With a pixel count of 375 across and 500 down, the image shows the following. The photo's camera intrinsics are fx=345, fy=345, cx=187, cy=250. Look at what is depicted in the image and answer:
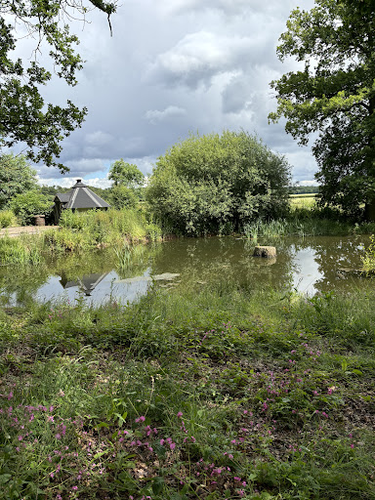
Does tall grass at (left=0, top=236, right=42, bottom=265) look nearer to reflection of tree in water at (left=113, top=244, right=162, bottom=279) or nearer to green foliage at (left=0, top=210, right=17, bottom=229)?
reflection of tree in water at (left=113, top=244, right=162, bottom=279)

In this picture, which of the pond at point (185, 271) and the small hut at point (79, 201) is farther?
the small hut at point (79, 201)

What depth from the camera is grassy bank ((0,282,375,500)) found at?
1936mm

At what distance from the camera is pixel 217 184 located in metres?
20.2

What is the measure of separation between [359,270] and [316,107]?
1060 centimetres

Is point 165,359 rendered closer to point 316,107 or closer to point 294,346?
point 294,346

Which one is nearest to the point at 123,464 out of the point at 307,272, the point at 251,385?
the point at 251,385

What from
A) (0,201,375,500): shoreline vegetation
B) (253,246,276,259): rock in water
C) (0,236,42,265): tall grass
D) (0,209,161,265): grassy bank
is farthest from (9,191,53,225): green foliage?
(0,201,375,500): shoreline vegetation

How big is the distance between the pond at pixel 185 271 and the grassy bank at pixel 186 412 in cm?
290

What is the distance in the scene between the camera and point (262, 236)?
18.0 meters

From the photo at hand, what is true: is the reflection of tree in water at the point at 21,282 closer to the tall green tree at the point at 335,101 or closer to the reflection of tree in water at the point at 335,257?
the reflection of tree in water at the point at 335,257

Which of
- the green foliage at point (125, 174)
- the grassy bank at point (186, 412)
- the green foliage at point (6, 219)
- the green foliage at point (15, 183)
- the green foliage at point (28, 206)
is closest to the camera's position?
the grassy bank at point (186, 412)

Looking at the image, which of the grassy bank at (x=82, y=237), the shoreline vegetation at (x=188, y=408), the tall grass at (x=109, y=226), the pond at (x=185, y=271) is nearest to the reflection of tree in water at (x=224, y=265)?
the pond at (x=185, y=271)

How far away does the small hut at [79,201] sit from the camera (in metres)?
28.6

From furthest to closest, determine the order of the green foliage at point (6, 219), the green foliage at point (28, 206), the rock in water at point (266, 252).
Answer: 1. the green foliage at point (28, 206)
2. the green foliage at point (6, 219)
3. the rock in water at point (266, 252)
